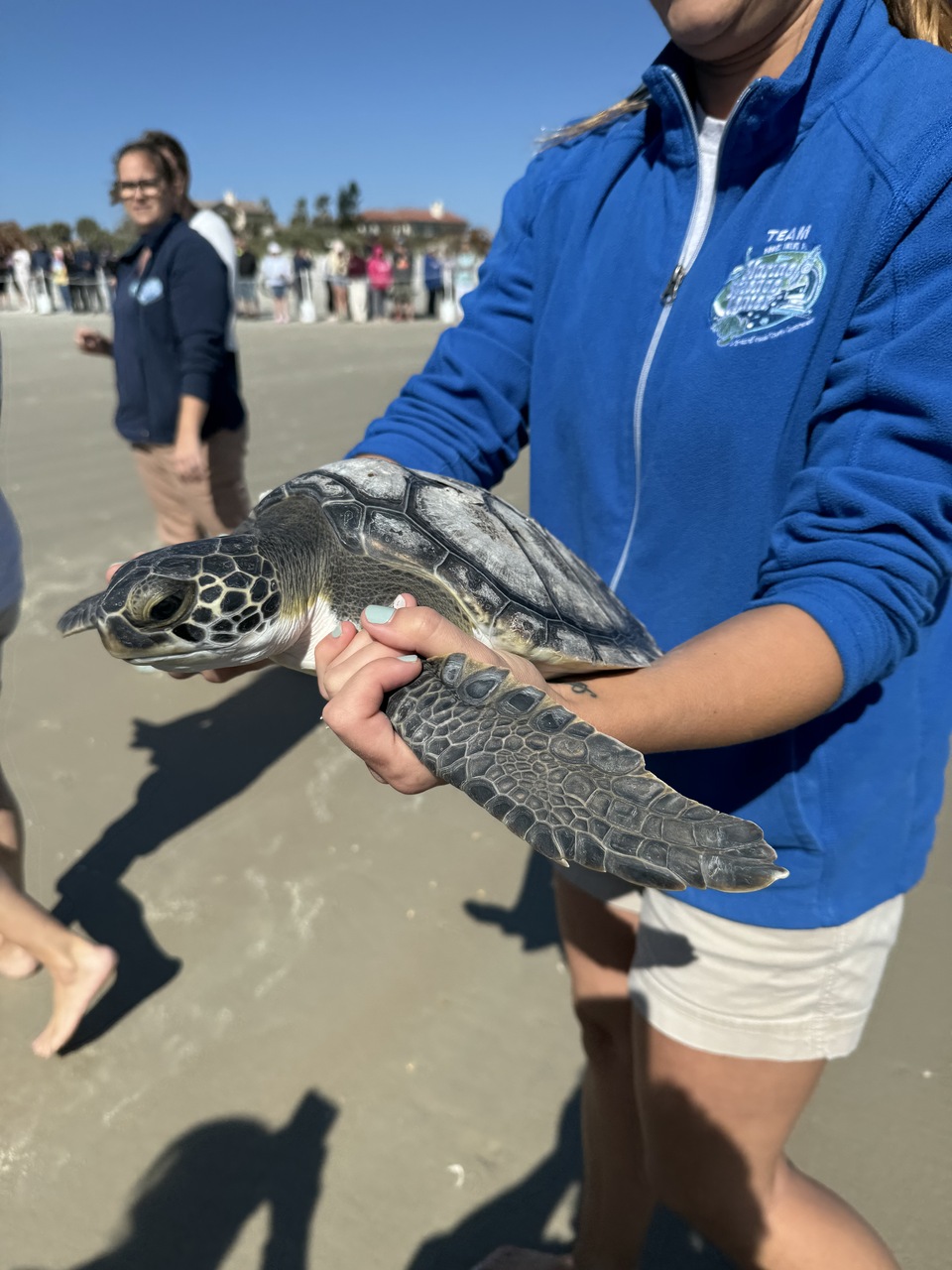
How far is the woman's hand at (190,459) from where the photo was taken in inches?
97.3

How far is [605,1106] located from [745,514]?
33.5 inches

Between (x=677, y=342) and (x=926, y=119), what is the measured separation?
28 cm

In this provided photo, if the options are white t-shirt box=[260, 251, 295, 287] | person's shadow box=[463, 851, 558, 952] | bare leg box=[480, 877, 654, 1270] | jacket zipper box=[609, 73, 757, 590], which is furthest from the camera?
white t-shirt box=[260, 251, 295, 287]

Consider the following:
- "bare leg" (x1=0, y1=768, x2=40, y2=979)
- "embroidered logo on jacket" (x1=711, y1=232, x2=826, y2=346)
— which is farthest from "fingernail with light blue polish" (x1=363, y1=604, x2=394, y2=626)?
"bare leg" (x1=0, y1=768, x2=40, y2=979)

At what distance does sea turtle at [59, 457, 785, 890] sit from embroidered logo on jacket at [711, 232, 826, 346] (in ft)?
1.37

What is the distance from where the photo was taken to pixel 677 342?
0.89 m

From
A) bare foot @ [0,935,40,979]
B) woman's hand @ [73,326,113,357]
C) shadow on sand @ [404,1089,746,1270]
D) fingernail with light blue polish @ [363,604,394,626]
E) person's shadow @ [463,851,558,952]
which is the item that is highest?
woman's hand @ [73,326,113,357]

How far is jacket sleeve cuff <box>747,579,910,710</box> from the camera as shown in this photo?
704 millimetres

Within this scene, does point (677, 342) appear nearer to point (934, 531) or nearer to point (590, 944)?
point (934, 531)

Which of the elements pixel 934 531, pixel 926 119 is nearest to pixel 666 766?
pixel 934 531

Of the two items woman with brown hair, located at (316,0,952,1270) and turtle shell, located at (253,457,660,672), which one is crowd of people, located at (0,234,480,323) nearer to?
turtle shell, located at (253,457,660,672)

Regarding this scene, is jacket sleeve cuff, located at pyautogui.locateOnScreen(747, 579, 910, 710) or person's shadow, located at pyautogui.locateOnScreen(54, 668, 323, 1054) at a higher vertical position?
jacket sleeve cuff, located at pyautogui.locateOnScreen(747, 579, 910, 710)

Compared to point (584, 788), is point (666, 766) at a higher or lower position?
lower

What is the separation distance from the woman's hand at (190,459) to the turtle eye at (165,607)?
1664 mm
